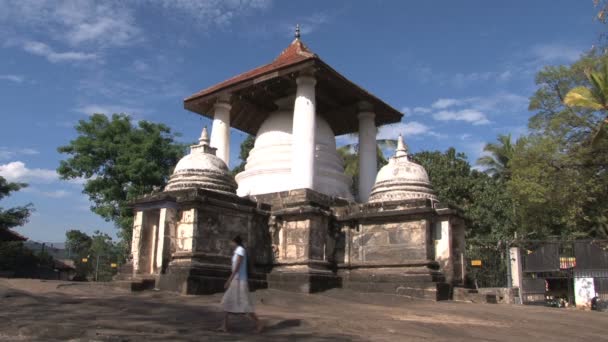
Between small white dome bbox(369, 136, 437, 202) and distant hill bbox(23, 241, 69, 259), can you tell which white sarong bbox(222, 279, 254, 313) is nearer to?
small white dome bbox(369, 136, 437, 202)

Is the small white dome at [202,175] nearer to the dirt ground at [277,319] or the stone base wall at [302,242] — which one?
the stone base wall at [302,242]

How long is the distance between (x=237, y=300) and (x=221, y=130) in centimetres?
970

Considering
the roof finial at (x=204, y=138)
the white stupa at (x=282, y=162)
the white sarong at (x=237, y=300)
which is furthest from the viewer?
the white stupa at (x=282, y=162)

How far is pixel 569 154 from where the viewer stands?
81.2ft

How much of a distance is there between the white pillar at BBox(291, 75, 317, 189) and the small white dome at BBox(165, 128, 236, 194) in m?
1.75

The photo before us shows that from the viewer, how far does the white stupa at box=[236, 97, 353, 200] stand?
15016 millimetres

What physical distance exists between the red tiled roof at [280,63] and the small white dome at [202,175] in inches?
101

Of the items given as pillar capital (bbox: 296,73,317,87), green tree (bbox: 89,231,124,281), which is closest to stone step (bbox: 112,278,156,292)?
pillar capital (bbox: 296,73,317,87)

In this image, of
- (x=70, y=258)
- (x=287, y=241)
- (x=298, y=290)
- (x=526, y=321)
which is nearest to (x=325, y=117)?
(x=287, y=241)

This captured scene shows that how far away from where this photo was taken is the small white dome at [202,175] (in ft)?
43.3

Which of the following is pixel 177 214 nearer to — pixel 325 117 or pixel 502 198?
pixel 325 117

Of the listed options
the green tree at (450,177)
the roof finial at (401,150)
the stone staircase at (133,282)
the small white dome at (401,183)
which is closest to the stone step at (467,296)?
the small white dome at (401,183)

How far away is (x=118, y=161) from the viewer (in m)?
29.6

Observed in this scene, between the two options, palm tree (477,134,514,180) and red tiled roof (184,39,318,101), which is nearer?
red tiled roof (184,39,318,101)
